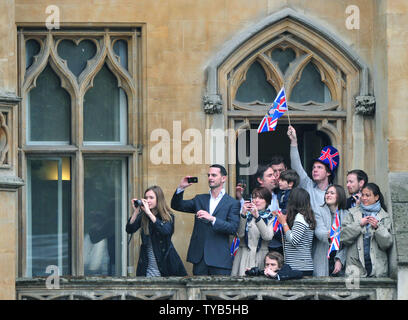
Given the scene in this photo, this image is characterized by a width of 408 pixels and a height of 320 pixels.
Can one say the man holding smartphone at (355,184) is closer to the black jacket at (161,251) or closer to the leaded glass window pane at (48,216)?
the black jacket at (161,251)

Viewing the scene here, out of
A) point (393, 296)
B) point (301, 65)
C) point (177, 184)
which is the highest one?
point (301, 65)

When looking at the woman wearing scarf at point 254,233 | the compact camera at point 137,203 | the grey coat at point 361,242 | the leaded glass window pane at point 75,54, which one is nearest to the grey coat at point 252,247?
the woman wearing scarf at point 254,233

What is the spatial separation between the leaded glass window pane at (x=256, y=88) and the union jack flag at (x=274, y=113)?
1.10 m

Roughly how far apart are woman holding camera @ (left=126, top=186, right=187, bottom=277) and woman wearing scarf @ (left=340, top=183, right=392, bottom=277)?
2.03 m

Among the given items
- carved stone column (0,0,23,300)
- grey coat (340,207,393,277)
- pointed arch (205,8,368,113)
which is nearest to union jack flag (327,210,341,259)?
grey coat (340,207,393,277)

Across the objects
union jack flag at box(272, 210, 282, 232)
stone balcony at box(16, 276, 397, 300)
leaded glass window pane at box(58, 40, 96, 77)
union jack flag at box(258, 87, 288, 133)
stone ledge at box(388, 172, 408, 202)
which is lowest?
stone balcony at box(16, 276, 397, 300)

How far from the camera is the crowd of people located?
19.4 meters

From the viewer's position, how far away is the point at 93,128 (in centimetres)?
2183

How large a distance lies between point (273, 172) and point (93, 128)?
272cm

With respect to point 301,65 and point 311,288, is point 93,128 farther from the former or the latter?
point 311,288

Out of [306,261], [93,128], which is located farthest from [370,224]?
[93,128]

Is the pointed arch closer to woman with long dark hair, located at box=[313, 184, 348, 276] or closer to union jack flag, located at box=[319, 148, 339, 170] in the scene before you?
union jack flag, located at box=[319, 148, 339, 170]

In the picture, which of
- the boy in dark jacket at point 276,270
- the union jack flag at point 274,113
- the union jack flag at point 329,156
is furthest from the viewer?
the union jack flag at point 329,156

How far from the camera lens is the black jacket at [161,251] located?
64.9ft
